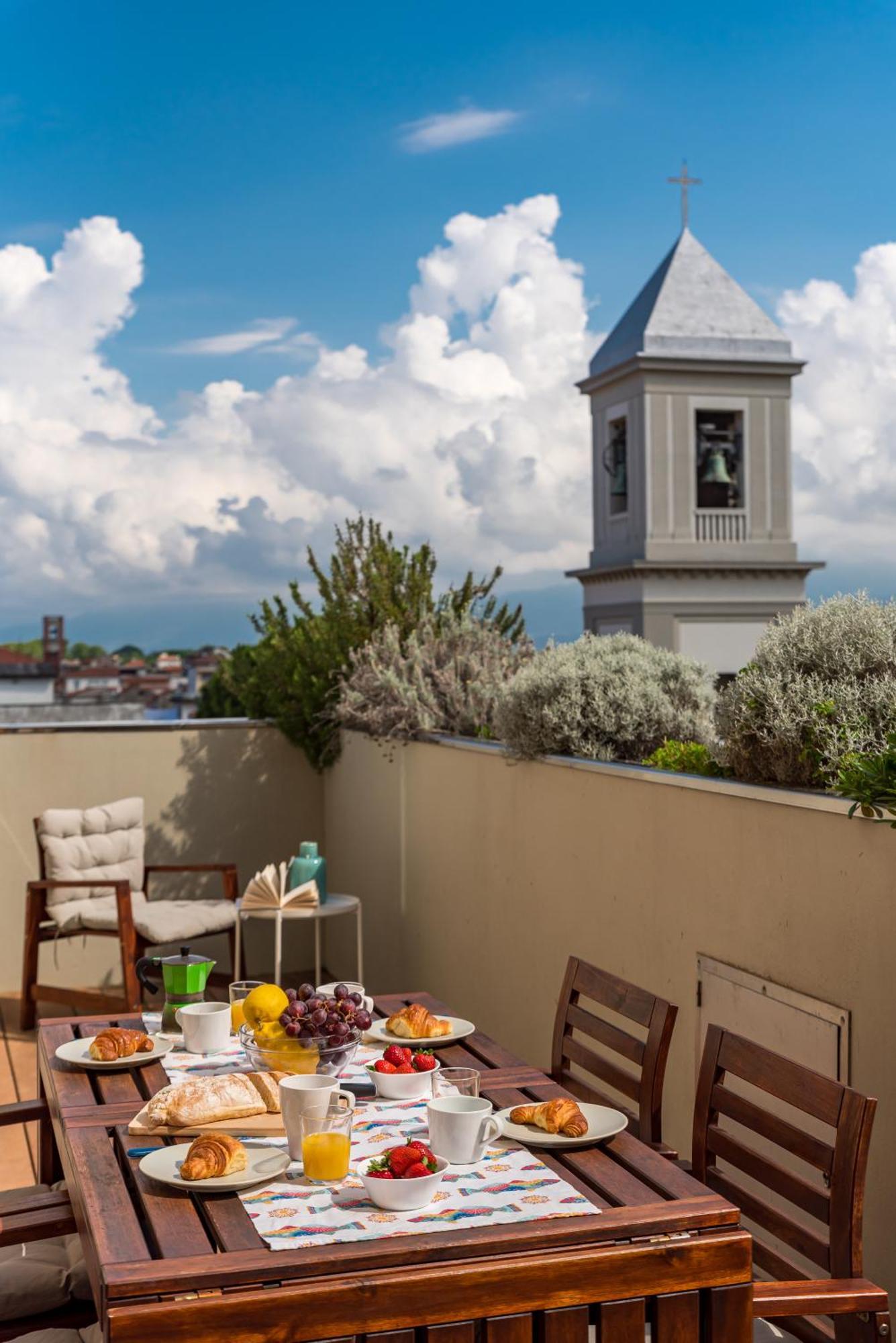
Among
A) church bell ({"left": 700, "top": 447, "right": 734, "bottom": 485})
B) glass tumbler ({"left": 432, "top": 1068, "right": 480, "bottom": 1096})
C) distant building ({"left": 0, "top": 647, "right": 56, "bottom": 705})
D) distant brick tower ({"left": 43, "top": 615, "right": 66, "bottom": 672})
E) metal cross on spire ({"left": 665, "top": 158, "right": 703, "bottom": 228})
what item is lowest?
glass tumbler ({"left": 432, "top": 1068, "right": 480, "bottom": 1096})

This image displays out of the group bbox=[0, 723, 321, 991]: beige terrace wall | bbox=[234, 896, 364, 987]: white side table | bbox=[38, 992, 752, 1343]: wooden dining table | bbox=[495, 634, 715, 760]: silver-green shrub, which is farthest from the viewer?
bbox=[0, 723, 321, 991]: beige terrace wall

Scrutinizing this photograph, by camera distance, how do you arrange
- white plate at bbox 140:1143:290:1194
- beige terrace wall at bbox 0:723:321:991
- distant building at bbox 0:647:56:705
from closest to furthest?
white plate at bbox 140:1143:290:1194
beige terrace wall at bbox 0:723:321:991
distant building at bbox 0:647:56:705

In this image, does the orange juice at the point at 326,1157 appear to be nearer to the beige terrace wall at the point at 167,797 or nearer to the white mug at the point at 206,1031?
the white mug at the point at 206,1031

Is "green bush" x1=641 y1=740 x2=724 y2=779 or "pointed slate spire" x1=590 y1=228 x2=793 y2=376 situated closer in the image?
"green bush" x1=641 y1=740 x2=724 y2=779

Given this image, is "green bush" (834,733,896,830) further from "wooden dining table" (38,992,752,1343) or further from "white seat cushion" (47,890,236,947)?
"white seat cushion" (47,890,236,947)

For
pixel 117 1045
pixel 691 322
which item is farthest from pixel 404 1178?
pixel 691 322

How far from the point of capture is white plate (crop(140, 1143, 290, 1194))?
186 cm

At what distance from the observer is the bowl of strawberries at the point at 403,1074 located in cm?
226

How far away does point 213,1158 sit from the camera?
6.20 feet

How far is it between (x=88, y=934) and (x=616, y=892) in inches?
103

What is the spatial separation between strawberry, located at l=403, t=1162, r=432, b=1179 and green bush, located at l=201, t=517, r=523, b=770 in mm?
4344

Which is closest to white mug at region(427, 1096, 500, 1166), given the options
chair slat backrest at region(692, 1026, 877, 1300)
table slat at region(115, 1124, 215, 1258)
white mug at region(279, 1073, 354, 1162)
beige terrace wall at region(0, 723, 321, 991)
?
white mug at region(279, 1073, 354, 1162)

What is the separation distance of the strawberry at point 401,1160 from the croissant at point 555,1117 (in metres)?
0.31

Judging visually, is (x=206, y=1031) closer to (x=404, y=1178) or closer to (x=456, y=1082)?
(x=456, y=1082)
